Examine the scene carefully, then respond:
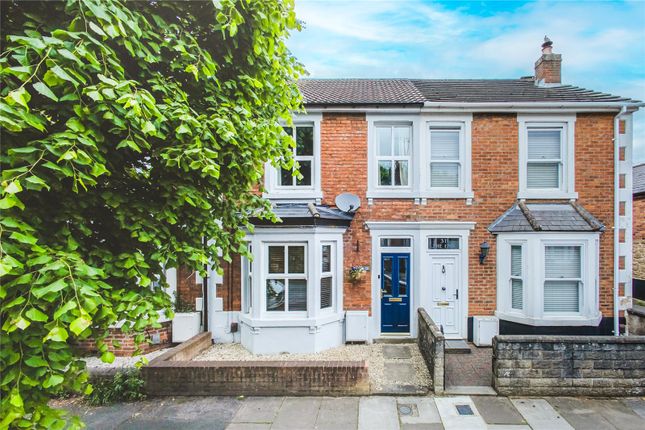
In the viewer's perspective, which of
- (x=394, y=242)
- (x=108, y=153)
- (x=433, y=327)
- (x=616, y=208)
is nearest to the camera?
(x=108, y=153)

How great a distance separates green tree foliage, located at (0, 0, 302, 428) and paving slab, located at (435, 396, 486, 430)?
4167mm

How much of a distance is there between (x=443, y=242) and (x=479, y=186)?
1781 mm

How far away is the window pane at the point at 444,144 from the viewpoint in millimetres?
8875

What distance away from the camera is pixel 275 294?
7973mm

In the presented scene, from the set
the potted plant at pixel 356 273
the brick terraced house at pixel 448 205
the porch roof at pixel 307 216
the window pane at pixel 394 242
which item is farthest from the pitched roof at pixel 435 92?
the potted plant at pixel 356 273

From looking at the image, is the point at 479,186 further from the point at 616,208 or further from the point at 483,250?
the point at 616,208

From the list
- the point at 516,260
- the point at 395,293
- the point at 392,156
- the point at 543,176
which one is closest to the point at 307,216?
the point at 392,156

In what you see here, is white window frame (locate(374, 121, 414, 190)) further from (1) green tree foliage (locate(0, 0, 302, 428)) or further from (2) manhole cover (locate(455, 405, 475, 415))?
(2) manhole cover (locate(455, 405, 475, 415))

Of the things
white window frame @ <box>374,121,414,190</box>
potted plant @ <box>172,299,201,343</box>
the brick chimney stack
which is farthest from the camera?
the brick chimney stack

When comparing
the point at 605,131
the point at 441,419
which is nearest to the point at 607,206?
the point at 605,131

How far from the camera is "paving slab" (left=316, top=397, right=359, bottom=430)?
193 inches

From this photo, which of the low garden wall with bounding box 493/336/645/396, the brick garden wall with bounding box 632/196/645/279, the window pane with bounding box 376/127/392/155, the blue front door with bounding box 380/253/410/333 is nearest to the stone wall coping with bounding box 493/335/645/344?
the low garden wall with bounding box 493/336/645/396

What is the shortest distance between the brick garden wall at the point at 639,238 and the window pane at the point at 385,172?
10.5 metres

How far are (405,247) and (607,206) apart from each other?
17.7 feet
